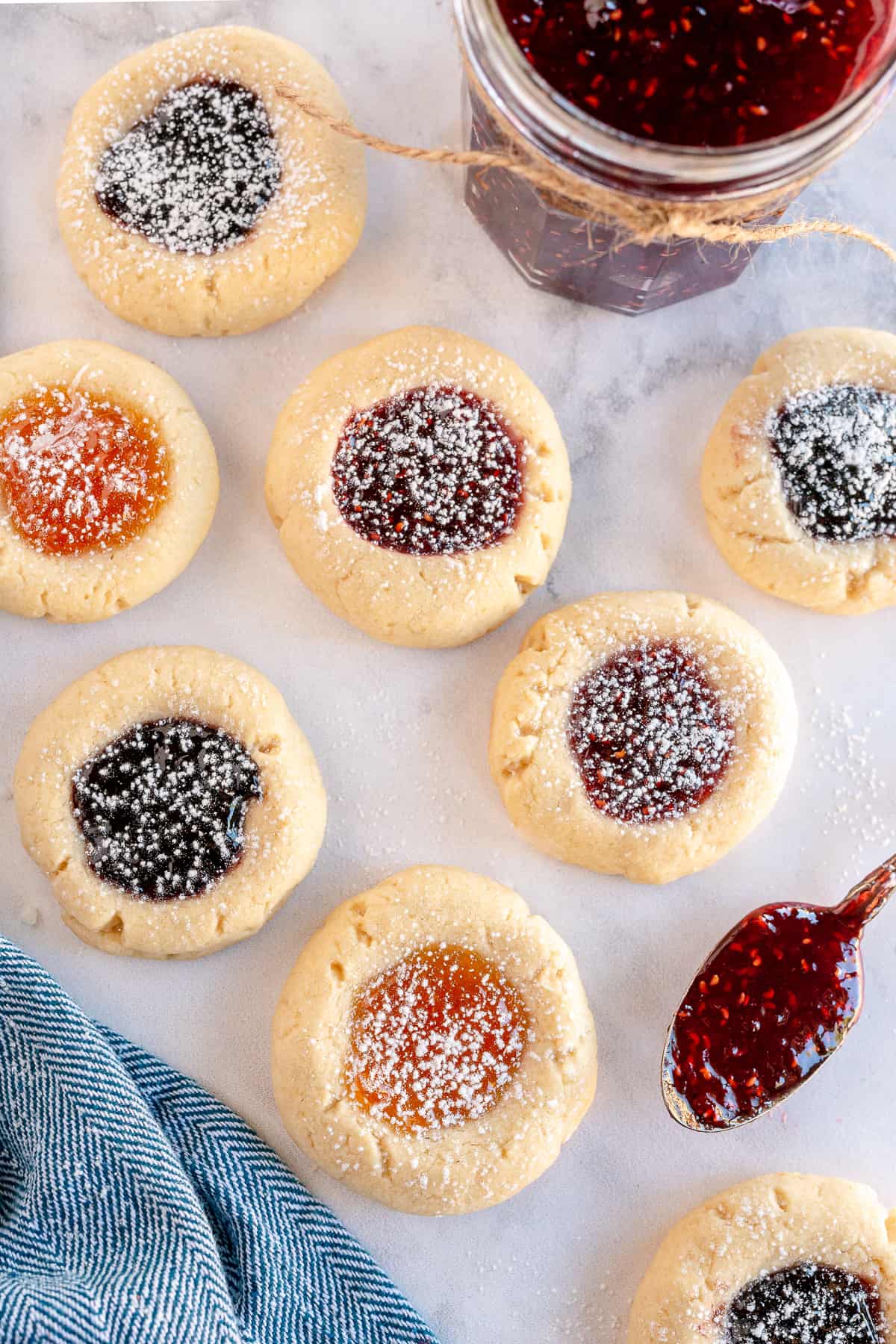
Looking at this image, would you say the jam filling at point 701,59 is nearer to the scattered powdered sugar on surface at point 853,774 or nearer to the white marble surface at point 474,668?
the white marble surface at point 474,668

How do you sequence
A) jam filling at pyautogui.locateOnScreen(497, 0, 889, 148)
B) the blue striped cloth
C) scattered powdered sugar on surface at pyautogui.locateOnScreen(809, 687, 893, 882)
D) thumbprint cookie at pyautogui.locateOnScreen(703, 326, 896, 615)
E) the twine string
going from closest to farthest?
jam filling at pyautogui.locateOnScreen(497, 0, 889, 148) → the twine string → the blue striped cloth → thumbprint cookie at pyautogui.locateOnScreen(703, 326, 896, 615) → scattered powdered sugar on surface at pyautogui.locateOnScreen(809, 687, 893, 882)

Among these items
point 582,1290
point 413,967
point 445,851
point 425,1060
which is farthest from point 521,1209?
point 445,851

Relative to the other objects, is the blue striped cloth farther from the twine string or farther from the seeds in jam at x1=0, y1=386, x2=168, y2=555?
the twine string

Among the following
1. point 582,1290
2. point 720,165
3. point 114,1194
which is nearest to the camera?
point 720,165

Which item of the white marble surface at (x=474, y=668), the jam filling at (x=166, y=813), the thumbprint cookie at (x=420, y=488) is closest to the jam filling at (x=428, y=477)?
the thumbprint cookie at (x=420, y=488)

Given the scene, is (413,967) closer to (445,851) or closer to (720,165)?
(445,851)

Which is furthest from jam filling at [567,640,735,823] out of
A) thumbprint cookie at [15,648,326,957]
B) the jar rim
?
the jar rim
